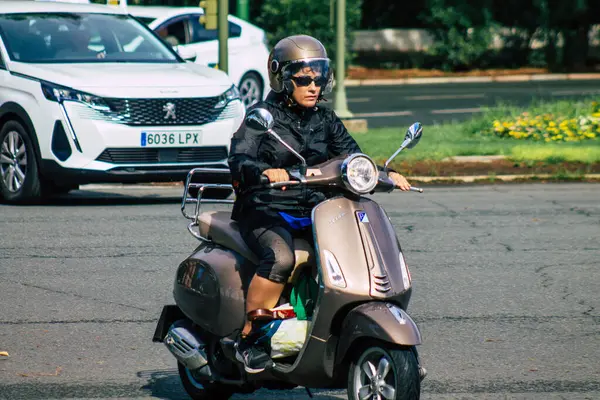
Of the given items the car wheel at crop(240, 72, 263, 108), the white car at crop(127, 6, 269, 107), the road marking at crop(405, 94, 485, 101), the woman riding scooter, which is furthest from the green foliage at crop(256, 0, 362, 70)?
the woman riding scooter

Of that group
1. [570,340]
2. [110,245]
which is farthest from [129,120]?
[570,340]

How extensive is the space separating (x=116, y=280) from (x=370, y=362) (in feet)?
12.3

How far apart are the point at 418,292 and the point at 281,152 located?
283 cm

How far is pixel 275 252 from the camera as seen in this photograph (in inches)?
196

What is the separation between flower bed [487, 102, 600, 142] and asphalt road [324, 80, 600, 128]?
202 centimetres

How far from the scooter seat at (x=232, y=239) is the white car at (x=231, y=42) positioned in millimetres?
14752

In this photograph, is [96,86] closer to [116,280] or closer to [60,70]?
[60,70]

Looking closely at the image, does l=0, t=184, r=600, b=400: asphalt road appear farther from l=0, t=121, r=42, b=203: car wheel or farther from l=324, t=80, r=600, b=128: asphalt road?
l=324, t=80, r=600, b=128: asphalt road

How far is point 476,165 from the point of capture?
1426 cm

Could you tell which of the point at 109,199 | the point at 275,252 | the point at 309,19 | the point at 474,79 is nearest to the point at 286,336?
the point at 275,252

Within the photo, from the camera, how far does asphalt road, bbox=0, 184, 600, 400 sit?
5.83 metres

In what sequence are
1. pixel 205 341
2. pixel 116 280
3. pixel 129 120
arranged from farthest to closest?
pixel 129 120
pixel 116 280
pixel 205 341

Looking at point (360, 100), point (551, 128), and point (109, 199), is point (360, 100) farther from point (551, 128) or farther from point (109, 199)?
point (109, 199)

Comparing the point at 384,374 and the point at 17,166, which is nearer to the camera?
the point at 384,374
